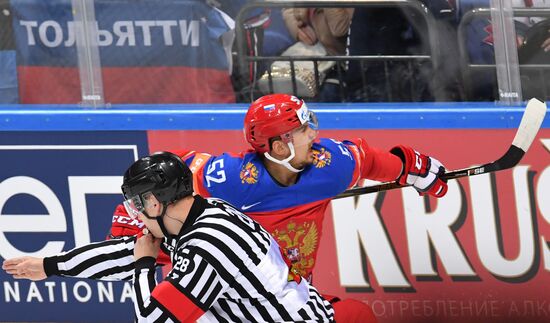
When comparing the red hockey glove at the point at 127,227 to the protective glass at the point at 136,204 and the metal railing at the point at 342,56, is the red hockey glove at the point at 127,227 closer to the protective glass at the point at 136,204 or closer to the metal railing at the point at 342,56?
the protective glass at the point at 136,204

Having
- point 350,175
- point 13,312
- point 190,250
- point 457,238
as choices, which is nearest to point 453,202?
point 457,238

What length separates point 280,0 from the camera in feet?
15.2

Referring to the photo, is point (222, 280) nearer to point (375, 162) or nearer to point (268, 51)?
point (375, 162)

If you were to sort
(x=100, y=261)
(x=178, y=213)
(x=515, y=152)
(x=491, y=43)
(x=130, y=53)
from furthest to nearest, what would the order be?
1. (x=130, y=53)
2. (x=491, y=43)
3. (x=515, y=152)
4. (x=100, y=261)
5. (x=178, y=213)

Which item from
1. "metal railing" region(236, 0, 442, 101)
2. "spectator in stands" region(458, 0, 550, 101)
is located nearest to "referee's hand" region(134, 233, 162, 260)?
"metal railing" region(236, 0, 442, 101)

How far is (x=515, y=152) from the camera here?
4258 mm

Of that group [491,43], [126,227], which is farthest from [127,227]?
[491,43]

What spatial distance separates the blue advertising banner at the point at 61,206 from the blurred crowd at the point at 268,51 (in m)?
0.19

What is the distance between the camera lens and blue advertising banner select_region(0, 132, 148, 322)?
4.80m

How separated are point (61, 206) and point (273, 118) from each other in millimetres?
1392

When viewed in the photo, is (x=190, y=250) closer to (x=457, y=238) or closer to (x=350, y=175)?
(x=350, y=175)

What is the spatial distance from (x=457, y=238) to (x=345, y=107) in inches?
26.3

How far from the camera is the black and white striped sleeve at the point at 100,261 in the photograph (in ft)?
12.3

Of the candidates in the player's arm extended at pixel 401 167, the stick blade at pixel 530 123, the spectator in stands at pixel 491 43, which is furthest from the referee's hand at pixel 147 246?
the spectator in stands at pixel 491 43
